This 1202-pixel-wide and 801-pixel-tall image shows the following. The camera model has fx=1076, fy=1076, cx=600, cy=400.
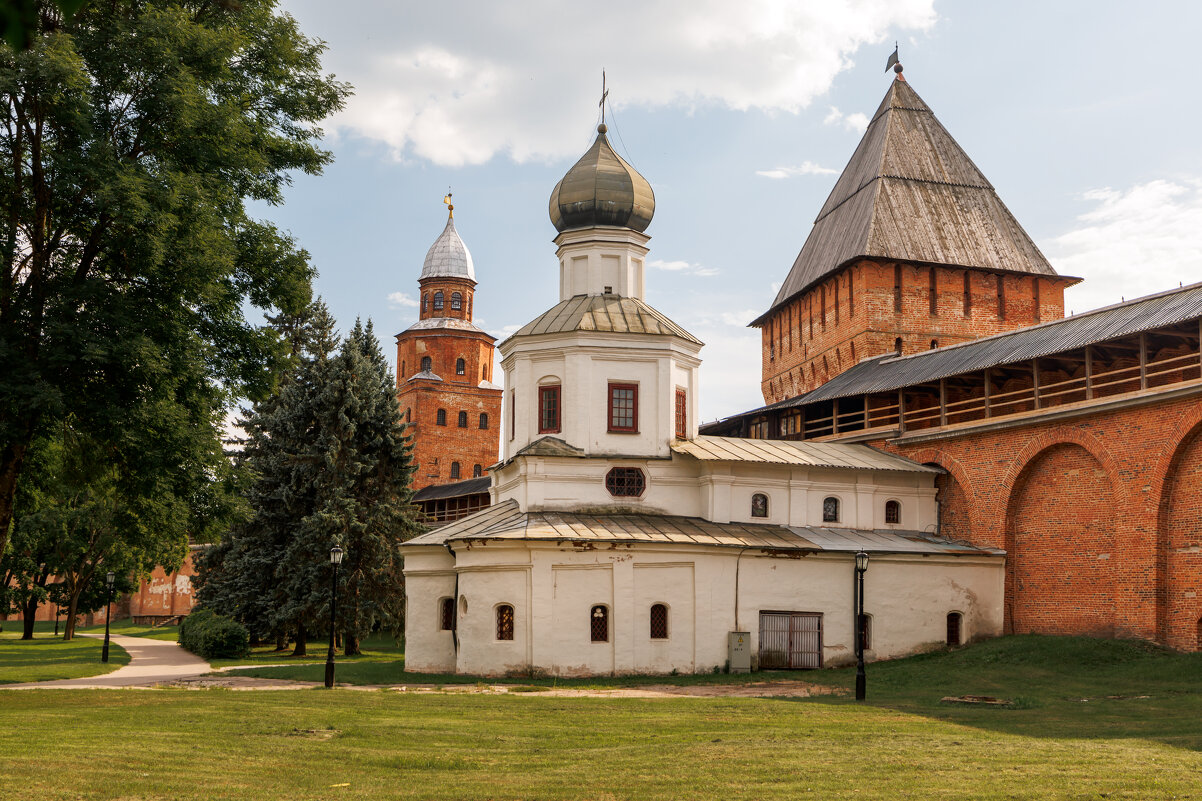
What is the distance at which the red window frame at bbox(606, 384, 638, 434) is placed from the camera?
92.0ft

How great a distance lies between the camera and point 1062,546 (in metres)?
26.6

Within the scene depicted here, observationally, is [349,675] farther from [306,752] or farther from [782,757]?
[782,757]

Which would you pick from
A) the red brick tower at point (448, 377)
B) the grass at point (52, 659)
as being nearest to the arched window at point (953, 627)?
the grass at point (52, 659)

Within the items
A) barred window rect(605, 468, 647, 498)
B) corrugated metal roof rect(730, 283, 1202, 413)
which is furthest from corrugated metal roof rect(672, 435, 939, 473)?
corrugated metal roof rect(730, 283, 1202, 413)

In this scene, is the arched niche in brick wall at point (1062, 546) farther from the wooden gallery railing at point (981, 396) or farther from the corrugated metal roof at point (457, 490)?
the corrugated metal roof at point (457, 490)

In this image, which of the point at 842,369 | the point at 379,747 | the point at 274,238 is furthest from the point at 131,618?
the point at 379,747

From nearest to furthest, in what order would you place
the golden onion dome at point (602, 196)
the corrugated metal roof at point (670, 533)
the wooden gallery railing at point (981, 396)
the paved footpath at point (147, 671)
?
the paved footpath at point (147, 671), the corrugated metal roof at point (670, 533), the wooden gallery railing at point (981, 396), the golden onion dome at point (602, 196)

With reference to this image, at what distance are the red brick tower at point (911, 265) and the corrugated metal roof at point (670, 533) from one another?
1192 cm

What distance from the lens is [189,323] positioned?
18.5 meters

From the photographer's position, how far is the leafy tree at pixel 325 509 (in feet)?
109

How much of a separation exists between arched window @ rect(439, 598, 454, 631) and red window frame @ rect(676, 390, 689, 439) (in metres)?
7.56

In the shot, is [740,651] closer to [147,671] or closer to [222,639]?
[147,671]

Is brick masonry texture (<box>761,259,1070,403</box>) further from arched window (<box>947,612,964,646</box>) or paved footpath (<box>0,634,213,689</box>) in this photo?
paved footpath (<box>0,634,213,689</box>)

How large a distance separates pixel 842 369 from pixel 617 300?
13.5m
